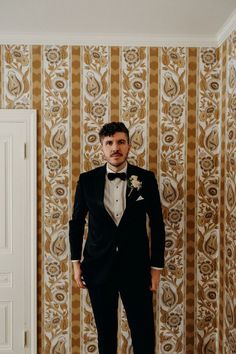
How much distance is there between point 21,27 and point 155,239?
176cm

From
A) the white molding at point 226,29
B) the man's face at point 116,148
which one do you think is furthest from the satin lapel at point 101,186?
the white molding at point 226,29

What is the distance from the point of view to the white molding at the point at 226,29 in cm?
236

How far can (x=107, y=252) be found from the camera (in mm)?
2117

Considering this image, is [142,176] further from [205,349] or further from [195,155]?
[205,349]

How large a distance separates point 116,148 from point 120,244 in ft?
1.85

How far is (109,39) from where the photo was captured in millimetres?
2680

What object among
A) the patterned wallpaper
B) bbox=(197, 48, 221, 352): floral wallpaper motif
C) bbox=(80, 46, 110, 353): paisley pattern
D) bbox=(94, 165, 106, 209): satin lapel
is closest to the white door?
the patterned wallpaper

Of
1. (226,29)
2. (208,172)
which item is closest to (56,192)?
(208,172)

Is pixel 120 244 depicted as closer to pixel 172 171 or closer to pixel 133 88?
pixel 172 171

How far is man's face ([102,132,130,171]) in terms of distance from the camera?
2123 millimetres

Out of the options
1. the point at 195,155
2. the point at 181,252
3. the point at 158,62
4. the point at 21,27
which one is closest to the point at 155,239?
the point at 181,252

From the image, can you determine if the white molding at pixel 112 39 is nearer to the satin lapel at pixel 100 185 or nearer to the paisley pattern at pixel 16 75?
the paisley pattern at pixel 16 75

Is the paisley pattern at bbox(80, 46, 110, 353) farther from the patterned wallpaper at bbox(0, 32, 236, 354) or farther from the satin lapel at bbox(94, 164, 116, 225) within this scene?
the satin lapel at bbox(94, 164, 116, 225)

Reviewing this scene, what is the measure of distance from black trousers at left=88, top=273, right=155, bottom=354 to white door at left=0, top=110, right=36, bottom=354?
2.38ft
